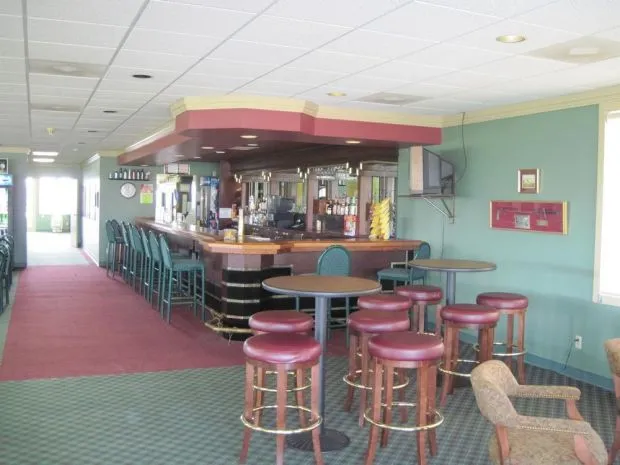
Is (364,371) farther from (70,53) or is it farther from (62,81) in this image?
(62,81)

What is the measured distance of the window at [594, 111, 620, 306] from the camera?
195 inches

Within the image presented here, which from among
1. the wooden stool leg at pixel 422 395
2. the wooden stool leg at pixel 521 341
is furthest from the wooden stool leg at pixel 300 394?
the wooden stool leg at pixel 521 341

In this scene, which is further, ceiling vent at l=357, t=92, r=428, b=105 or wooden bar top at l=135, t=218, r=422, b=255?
wooden bar top at l=135, t=218, r=422, b=255

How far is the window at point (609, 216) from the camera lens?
4961 millimetres

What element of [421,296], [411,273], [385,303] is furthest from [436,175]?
[385,303]

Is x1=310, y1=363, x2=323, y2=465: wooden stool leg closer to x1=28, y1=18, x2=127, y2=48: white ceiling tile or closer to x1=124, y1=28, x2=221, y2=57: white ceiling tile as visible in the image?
x1=124, y1=28, x2=221, y2=57: white ceiling tile

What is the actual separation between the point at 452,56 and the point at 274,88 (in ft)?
5.81

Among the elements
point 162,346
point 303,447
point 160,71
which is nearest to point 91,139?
point 162,346

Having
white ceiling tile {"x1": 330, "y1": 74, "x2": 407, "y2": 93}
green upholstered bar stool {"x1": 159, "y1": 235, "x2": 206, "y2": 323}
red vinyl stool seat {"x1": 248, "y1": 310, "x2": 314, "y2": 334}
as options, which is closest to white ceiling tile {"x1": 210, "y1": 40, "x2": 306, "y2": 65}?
white ceiling tile {"x1": 330, "y1": 74, "x2": 407, "y2": 93}

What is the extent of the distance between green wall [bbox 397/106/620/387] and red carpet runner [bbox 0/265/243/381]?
2.66 m

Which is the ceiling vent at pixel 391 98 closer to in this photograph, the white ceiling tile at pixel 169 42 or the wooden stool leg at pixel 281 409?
the white ceiling tile at pixel 169 42

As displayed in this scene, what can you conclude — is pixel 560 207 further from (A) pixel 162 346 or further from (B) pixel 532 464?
(A) pixel 162 346

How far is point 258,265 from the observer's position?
638cm

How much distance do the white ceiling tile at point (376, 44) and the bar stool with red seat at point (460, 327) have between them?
184 centimetres
